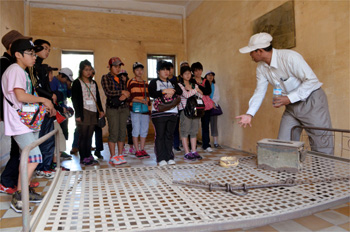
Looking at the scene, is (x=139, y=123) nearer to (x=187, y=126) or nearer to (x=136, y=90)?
(x=136, y=90)

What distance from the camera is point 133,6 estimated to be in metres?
7.82

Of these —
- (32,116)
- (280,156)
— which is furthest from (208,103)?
(32,116)

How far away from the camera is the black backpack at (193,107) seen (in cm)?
422

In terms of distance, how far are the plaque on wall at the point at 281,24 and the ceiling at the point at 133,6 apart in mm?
3313

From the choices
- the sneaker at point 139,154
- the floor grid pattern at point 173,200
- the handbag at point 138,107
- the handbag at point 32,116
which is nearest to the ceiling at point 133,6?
the handbag at point 138,107

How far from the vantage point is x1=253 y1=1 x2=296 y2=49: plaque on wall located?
379 centimetres

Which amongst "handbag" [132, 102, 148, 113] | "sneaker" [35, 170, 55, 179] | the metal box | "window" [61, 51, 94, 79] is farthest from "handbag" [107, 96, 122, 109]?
"window" [61, 51, 94, 79]

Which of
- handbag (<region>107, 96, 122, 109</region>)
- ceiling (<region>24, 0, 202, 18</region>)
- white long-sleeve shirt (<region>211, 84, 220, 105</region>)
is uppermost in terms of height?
ceiling (<region>24, 0, 202, 18</region>)

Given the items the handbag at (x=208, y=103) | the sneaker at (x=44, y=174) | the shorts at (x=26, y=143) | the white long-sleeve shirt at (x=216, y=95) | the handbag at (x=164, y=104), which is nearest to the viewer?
the shorts at (x=26, y=143)

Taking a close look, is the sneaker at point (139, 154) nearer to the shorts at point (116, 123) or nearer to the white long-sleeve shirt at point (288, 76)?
the shorts at point (116, 123)

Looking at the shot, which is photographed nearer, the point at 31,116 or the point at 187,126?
the point at 31,116

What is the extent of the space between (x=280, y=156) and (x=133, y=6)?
7.29 meters

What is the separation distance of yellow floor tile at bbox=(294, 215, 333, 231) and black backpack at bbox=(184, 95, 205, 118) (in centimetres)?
248

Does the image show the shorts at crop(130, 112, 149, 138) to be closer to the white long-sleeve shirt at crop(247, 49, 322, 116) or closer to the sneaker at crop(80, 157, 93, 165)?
the sneaker at crop(80, 157, 93, 165)
